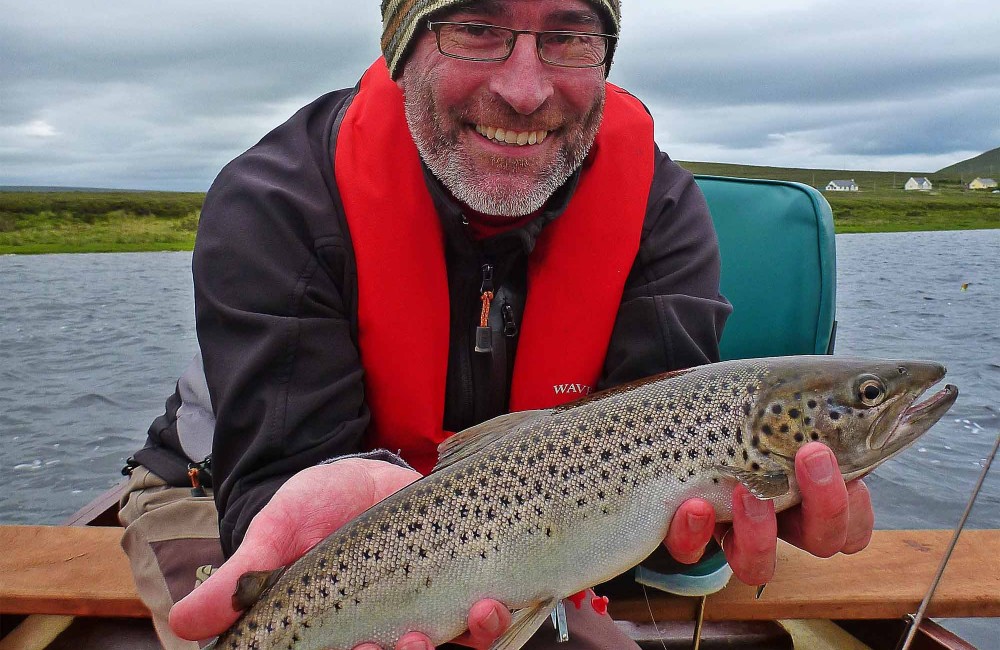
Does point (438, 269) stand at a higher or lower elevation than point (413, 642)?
higher

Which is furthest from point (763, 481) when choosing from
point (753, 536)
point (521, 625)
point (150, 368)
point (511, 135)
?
point (150, 368)

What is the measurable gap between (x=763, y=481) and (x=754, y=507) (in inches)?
4.8

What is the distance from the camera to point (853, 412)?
100.0 inches

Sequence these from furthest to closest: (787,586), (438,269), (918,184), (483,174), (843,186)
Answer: (918,184)
(843,186)
(787,586)
(438,269)
(483,174)

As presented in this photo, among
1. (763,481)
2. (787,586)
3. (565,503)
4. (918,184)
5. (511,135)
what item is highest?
(918,184)

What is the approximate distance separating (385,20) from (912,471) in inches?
263

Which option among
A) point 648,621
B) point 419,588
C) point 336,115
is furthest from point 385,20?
point 648,621

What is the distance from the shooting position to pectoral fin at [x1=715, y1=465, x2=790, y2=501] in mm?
2488

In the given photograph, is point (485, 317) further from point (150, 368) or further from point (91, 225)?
point (91, 225)

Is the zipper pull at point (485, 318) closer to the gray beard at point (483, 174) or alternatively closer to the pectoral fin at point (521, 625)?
the gray beard at point (483, 174)

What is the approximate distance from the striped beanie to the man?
1cm

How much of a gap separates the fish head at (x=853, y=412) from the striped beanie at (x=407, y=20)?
1.74 m

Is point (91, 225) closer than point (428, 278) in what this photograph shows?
No

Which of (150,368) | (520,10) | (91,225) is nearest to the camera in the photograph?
(520,10)
